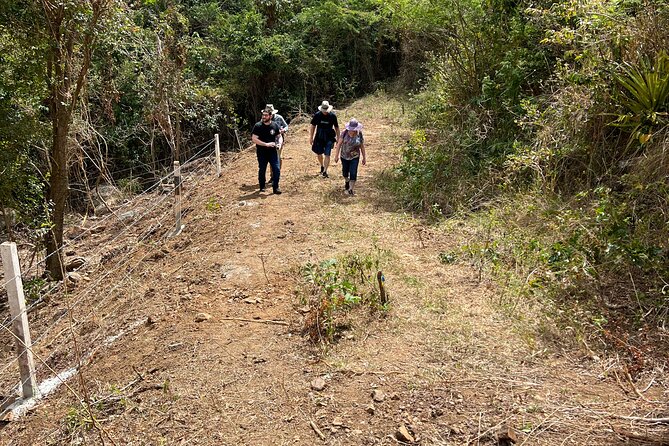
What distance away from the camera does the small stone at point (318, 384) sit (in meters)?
3.90

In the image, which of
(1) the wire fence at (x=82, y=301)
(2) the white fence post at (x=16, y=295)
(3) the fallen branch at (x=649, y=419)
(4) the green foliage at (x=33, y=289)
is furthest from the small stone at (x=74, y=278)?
(3) the fallen branch at (x=649, y=419)

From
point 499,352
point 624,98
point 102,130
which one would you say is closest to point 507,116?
point 624,98

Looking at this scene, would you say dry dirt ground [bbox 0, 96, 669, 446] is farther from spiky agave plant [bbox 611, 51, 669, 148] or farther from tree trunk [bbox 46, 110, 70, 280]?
spiky agave plant [bbox 611, 51, 669, 148]

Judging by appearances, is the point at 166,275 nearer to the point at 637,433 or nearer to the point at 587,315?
the point at 587,315

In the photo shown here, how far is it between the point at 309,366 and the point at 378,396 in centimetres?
67

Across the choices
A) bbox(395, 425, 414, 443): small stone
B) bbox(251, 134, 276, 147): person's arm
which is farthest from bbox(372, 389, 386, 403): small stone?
bbox(251, 134, 276, 147): person's arm

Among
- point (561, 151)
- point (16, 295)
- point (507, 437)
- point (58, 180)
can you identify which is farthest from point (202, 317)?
point (58, 180)

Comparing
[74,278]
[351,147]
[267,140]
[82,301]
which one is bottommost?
[74,278]

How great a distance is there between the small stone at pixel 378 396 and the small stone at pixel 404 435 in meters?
0.32

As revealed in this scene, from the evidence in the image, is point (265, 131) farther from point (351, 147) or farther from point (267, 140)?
point (351, 147)

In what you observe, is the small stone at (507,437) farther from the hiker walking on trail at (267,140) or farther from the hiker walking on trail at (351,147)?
the hiker walking on trail at (267,140)

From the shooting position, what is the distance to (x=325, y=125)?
9250 mm

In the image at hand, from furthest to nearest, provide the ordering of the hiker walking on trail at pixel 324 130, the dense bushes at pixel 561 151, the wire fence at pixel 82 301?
the hiker walking on trail at pixel 324 130
the wire fence at pixel 82 301
the dense bushes at pixel 561 151

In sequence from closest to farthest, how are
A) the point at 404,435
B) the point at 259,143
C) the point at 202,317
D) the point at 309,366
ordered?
the point at 404,435 < the point at 309,366 < the point at 202,317 < the point at 259,143
